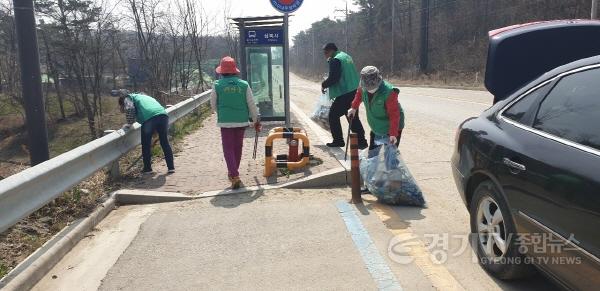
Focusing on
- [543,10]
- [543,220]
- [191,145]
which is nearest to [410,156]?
[191,145]

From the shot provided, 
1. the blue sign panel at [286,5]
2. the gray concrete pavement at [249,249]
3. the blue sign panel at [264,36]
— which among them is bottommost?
the gray concrete pavement at [249,249]

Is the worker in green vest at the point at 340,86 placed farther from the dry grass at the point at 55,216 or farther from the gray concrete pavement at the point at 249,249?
the dry grass at the point at 55,216

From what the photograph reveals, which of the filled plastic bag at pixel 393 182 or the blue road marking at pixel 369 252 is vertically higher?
the filled plastic bag at pixel 393 182

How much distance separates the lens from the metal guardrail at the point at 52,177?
3.80m

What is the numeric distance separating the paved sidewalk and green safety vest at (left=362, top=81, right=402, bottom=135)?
116 centimetres

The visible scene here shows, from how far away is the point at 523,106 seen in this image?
334 cm

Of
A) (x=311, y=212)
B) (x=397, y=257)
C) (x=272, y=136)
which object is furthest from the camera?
(x=272, y=136)

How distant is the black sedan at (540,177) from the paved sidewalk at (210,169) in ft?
9.74

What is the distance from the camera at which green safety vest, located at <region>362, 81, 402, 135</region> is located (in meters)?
5.52

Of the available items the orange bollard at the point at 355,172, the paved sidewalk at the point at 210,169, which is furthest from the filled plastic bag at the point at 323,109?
the orange bollard at the point at 355,172

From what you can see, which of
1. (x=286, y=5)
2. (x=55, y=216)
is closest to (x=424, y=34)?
(x=286, y=5)

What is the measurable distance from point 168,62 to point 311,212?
55.5ft

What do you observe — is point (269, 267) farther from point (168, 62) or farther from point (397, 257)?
point (168, 62)

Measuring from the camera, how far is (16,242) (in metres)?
4.34
